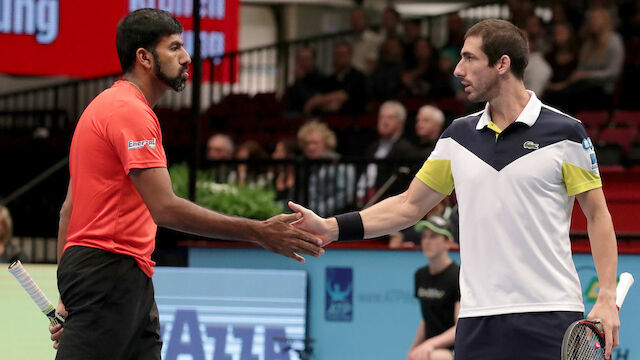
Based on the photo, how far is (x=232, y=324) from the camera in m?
7.37

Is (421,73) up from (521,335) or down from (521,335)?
up

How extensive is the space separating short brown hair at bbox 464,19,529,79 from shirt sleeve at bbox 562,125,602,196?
16.4 inches

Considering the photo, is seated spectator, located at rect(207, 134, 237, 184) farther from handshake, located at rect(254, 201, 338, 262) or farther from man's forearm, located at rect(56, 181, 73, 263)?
man's forearm, located at rect(56, 181, 73, 263)

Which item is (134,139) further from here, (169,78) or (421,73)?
(421,73)

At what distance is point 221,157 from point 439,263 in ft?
10.5

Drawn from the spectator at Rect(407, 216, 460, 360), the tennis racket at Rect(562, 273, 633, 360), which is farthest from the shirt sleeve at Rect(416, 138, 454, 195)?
the spectator at Rect(407, 216, 460, 360)

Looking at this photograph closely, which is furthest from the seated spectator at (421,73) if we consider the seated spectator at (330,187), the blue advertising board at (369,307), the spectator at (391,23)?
the blue advertising board at (369,307)

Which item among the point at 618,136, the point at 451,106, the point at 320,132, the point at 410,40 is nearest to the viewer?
the point at 320,132

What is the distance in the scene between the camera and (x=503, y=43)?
13.5ft

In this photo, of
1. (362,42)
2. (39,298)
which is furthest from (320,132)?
(362,42)

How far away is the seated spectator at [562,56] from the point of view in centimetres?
1157

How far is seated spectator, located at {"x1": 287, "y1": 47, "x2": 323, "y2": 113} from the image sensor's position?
44.7 feet

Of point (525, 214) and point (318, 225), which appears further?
point (318, 225)

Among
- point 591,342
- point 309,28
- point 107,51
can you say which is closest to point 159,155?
point 591,342
